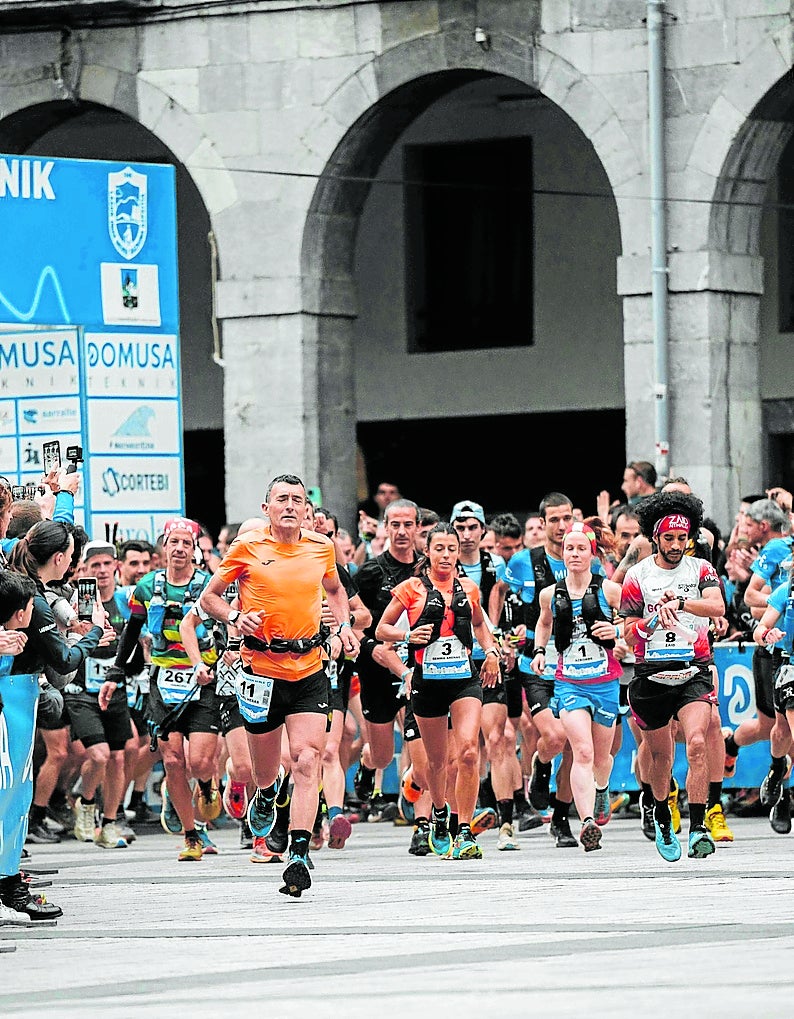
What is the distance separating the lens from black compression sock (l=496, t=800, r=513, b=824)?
575 inches

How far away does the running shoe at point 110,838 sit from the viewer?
620 inches

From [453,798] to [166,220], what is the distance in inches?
212

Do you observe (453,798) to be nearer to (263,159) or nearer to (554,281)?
(263,159)

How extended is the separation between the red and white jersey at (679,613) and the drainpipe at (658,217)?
7.59 metres

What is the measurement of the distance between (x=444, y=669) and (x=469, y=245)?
1374cm

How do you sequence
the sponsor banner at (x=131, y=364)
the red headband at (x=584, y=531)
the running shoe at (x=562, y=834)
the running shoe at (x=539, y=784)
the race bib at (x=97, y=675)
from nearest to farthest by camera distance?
the red headband at (x=584, y=531)
the running shoe at (x=562, y=834)
the running shoe at (x=539, y=784)
the race bib at (x=97, y=675)
the sponsor banner at (x=131, y=364)

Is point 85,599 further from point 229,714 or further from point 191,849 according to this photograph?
Result: point 229,714

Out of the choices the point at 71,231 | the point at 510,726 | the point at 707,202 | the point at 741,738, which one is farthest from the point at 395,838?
the point at 707,202

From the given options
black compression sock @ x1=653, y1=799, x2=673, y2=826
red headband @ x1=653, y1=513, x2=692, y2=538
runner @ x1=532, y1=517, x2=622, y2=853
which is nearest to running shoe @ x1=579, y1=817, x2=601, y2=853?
runner @ x1=532, y1=517, x2=622, y2=853

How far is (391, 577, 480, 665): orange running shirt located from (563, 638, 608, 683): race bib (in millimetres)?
598

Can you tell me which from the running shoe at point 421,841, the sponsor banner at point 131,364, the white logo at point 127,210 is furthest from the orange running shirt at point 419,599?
the white logo at point 127,210

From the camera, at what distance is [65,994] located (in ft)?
26.1

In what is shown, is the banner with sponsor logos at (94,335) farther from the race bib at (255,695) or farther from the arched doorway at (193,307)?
the arched doorway at (193,307)

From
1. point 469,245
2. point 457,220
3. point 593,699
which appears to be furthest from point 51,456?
point 457,220
